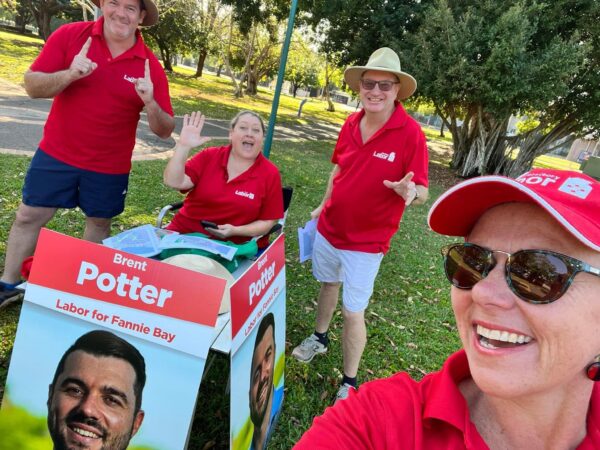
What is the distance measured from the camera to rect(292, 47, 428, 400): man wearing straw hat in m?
2.65

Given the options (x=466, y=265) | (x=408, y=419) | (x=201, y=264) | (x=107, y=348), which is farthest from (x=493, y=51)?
(x=107, y=348)

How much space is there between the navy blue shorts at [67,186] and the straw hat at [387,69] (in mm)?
1874

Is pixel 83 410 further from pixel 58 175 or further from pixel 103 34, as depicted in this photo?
pixel 103 34

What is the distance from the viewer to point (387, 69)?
2.64 m

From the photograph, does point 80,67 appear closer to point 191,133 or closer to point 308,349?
point 191,133

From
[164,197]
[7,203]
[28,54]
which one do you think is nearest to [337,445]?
[7,203]

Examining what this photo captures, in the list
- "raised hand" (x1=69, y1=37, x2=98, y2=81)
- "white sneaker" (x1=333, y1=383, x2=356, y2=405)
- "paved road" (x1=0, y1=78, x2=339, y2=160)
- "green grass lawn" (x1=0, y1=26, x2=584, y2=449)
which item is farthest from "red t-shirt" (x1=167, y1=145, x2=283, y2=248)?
"paved road" (x1=0, y1=78, x2=339, y2=160)

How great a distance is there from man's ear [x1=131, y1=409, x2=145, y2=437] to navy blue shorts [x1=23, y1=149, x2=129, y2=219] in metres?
1.80

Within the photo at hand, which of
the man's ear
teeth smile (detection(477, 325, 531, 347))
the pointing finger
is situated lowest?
the man's ear

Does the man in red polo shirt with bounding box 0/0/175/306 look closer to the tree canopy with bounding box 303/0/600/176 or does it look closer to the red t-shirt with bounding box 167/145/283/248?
the red t-shirt with bounding box 167/145/283/248

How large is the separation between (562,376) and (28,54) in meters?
26.3

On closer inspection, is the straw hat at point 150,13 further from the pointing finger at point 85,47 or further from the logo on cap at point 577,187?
the logo on cap at point 577,187

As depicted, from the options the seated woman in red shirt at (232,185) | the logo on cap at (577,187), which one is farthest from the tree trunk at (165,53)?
the logo on cap at (577,187)

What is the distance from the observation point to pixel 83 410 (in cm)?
169
